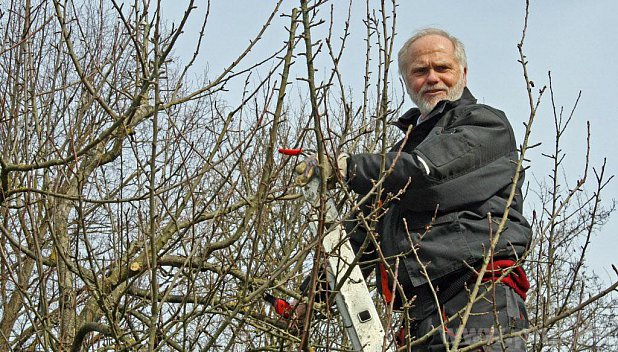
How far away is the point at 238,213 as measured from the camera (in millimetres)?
5793

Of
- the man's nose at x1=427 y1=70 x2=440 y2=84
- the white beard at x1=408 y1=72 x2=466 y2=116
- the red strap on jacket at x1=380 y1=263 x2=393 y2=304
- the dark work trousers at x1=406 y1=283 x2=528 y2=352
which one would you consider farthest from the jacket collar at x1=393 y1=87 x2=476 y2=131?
the dark work trousers at x1=406 y1=283 x2=528 y2=352

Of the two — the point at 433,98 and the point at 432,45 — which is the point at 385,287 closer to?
the point at 433,98

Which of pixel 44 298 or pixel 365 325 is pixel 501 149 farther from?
pixel 44 298

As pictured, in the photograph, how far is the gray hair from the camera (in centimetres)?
370

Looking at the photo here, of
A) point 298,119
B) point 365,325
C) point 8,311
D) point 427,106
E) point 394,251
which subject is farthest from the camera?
point 298,119

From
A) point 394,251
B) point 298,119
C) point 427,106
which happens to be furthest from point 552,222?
point 298,119

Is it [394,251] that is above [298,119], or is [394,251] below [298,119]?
below

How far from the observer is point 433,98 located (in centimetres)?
358

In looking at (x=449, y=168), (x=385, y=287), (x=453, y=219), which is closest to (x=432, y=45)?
(x=449, y=168)

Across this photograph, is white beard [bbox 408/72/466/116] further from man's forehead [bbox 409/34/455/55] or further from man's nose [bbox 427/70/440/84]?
man's forehead [bbox 409/34/455/55]

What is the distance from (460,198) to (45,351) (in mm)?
1753

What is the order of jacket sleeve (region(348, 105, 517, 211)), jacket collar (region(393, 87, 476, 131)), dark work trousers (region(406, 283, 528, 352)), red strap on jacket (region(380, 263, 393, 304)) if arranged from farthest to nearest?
jacket collar (region(393, 87, 476, 131)) < red strap on jacket (region(380, 263, 393, 304)) < jacket sleeve (region(348, 105, 517, 211)) < dark work trousers (region(406, 283, 528, 352))

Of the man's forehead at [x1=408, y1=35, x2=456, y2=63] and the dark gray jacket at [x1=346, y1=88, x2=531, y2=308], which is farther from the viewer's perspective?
the man's forehead at [x1=408, y1=35, x2=456, y2=63]

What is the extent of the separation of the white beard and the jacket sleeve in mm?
362
